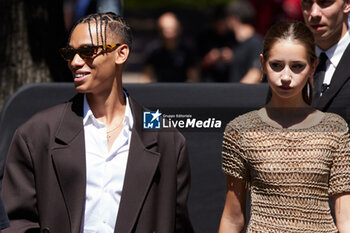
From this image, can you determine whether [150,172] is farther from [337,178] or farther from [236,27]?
[236,27]

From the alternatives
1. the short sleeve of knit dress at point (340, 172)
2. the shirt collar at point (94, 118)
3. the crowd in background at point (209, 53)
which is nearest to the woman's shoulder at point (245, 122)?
the short sleeve of knit dress at point (340, 172)

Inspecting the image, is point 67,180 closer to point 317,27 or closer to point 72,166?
point 72,166

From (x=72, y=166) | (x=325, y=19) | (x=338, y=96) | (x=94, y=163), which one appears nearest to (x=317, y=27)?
(x=325, y=19)

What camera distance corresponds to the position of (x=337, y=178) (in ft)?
12.3

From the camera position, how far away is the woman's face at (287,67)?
379 centimetres

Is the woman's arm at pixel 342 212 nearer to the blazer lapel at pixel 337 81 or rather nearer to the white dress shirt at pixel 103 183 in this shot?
the blazer lapel at pixel 337 81

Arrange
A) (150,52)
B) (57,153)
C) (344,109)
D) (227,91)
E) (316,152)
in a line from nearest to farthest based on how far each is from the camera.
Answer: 1. (316,152)
2. (57,153)
3. (344,109)
4. (227,91)
5. (150,52)

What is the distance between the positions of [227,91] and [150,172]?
86 cm

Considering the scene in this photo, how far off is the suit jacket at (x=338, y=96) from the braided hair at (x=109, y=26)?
3.66 ft

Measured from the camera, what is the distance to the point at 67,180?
3.98 metres

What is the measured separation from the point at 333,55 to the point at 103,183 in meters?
1.57

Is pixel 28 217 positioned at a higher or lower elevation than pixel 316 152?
lower

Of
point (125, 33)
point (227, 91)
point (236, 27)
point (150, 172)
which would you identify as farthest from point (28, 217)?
point (236, 27)

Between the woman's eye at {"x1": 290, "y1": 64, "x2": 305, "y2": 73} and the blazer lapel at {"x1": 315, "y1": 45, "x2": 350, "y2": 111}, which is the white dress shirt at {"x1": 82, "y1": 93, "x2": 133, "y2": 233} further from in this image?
the blazer lapel at {"x1": 315, "y1": 45, "x2": 350, "y2": 111}
